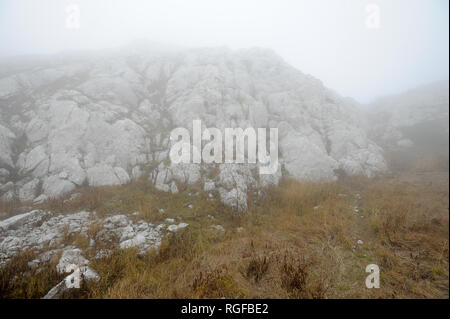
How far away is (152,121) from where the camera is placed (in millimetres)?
16766

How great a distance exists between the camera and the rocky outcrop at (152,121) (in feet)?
37.1

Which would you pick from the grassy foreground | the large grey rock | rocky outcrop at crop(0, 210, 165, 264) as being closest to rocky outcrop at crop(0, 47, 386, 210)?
the grassy foreground

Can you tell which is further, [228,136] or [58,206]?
[228,136]

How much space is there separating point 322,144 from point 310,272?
1508 centimetres

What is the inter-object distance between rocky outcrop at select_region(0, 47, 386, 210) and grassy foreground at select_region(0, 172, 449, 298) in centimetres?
229

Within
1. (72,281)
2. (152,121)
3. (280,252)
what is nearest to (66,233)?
(72,281)

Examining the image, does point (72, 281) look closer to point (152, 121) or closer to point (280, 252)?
point (280, 252)

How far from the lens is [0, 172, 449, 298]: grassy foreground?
379cm

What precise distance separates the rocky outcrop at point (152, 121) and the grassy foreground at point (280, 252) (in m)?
2.29

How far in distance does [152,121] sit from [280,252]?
53.9ft

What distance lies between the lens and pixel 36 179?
416 inches
